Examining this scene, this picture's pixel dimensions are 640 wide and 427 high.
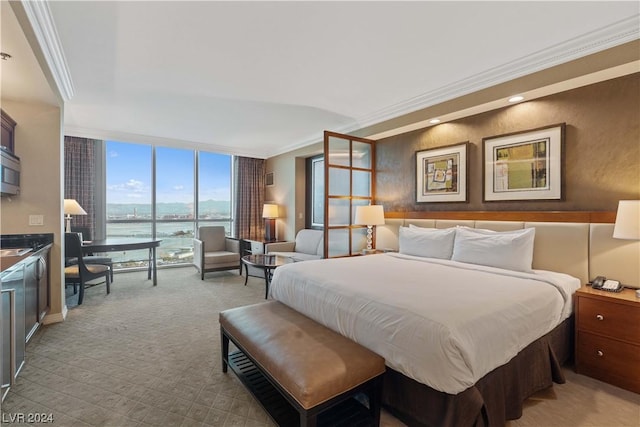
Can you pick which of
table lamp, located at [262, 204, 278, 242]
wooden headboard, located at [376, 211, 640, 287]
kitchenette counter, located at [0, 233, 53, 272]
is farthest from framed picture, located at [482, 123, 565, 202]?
kitchenette counter, located at [0, 233, 53, 272]

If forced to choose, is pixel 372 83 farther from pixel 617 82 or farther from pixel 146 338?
pixel 146 338

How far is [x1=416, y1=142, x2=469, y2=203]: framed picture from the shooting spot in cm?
363

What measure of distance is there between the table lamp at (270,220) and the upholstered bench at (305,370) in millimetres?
4402

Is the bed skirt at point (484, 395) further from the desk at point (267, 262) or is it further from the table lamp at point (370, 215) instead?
the desk at point (267, 262)

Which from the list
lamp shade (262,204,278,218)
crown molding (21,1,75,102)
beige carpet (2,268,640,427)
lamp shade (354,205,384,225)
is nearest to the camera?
beige carpet (2,268,640,427)

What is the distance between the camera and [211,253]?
18.7ft

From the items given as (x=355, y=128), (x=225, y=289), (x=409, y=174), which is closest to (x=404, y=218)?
(x=409, y=174)

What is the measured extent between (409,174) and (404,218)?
→ 2.08 ft

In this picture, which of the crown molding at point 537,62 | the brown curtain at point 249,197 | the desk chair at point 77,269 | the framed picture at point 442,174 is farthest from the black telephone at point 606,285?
the brown curtain at point 249,197

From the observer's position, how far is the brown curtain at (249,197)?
275 inches

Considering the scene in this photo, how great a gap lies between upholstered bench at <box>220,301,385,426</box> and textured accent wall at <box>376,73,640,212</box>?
2487mm

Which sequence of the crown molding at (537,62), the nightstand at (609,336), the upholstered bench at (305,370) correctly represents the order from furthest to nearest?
1. the crown molding at (537,62)
2. the nightstand at (609,336)
3. the upholstered bench at (305,370)

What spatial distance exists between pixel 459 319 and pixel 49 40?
3588 millimetres

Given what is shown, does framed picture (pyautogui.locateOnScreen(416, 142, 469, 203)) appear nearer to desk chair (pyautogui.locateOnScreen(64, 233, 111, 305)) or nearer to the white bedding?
the white bedding
